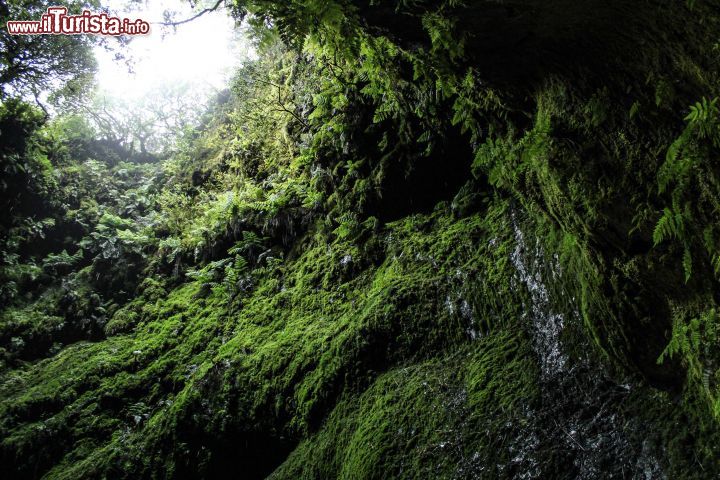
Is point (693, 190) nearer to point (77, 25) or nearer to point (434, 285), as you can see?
point (434, 285)

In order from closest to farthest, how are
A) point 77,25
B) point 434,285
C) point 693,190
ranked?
point 693,190, point 434,285, point 77,25

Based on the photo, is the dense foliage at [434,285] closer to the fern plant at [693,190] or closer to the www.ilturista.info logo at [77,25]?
the fern plant at [693,190]

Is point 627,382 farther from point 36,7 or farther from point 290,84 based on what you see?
point 36,7

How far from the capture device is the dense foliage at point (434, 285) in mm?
2387

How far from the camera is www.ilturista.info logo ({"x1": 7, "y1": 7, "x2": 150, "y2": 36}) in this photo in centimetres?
1012

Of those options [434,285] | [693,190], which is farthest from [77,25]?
[693,190]

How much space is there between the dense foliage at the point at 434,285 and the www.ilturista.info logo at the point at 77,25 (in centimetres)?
495

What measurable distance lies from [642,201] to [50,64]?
1508cm

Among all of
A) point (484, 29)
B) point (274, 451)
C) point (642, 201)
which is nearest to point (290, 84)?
point (484, 29)

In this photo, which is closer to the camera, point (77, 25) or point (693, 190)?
point (693, 190)

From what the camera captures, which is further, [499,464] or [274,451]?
[274,451]

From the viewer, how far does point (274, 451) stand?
4.29 metres

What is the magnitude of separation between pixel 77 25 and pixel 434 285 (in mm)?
12114

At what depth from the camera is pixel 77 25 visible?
10.8 metres
